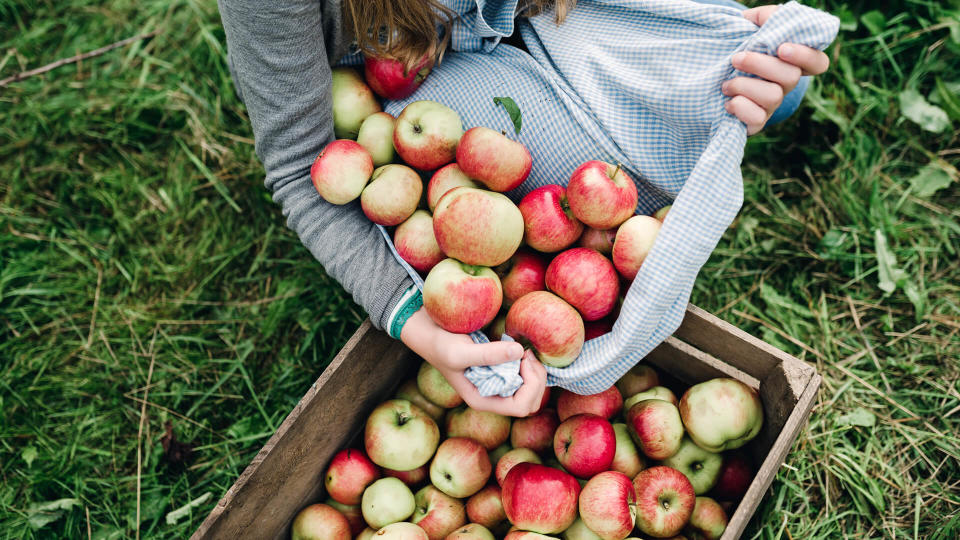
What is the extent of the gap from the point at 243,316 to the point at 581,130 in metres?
1.53

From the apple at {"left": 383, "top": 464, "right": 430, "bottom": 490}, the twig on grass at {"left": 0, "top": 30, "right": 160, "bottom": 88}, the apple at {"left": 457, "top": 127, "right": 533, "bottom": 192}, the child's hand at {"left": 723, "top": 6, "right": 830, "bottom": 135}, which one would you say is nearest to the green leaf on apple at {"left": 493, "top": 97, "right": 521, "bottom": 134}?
the apple at {"left": 457, "top": 127, "right": 533, "bottom": 192}

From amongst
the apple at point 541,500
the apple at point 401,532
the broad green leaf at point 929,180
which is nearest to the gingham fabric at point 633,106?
the apple at point 541,500

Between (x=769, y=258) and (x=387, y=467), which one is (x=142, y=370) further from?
(x=769, y=258)

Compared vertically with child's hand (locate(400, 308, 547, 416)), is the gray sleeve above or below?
above

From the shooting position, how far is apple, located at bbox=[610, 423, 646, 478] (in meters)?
1.71

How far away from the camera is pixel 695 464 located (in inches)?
67.2

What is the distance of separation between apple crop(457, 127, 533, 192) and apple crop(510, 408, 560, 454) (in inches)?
27.3

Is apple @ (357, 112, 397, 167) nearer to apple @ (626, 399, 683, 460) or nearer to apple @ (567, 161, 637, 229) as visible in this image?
apple @ (567, 161, 637, 229)

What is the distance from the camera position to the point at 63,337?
2.44 m

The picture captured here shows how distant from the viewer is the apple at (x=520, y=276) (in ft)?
5.45

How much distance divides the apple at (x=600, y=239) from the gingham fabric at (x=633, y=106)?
0.20 m

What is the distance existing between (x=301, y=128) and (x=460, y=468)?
1038mm

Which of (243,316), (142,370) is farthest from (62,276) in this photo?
→ (243,316)

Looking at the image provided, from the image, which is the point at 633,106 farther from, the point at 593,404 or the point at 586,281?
the point at 593,404
